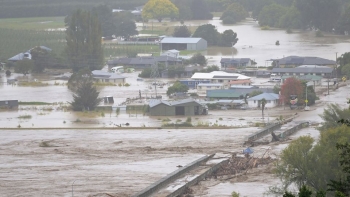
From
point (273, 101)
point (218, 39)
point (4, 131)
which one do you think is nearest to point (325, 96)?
point (273, 101)

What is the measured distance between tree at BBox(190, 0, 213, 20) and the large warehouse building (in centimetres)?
1374

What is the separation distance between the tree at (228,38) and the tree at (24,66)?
9.44 metres

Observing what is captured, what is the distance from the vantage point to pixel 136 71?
3112cm


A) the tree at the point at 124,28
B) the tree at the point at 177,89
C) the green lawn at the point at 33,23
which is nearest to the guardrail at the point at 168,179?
the tree at the point at 177,89

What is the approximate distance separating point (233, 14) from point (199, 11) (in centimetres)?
268

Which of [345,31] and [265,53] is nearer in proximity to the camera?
[265,53]

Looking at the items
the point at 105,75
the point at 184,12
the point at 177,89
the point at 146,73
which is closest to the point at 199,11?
the point at 184,12

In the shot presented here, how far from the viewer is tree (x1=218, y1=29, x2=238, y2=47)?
3759 centimetres

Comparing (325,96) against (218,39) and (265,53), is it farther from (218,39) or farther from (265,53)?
(218,39)

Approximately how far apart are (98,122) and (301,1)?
78.9 ft

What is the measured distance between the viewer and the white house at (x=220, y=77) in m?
26.7

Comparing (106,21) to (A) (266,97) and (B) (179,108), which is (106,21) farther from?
(B) (179,108)

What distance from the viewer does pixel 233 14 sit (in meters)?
49.6

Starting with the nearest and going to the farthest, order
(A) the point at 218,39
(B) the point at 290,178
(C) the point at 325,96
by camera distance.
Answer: (B) the point at 290,178, (C) the point at 325,96, (A) the point at 218,39
